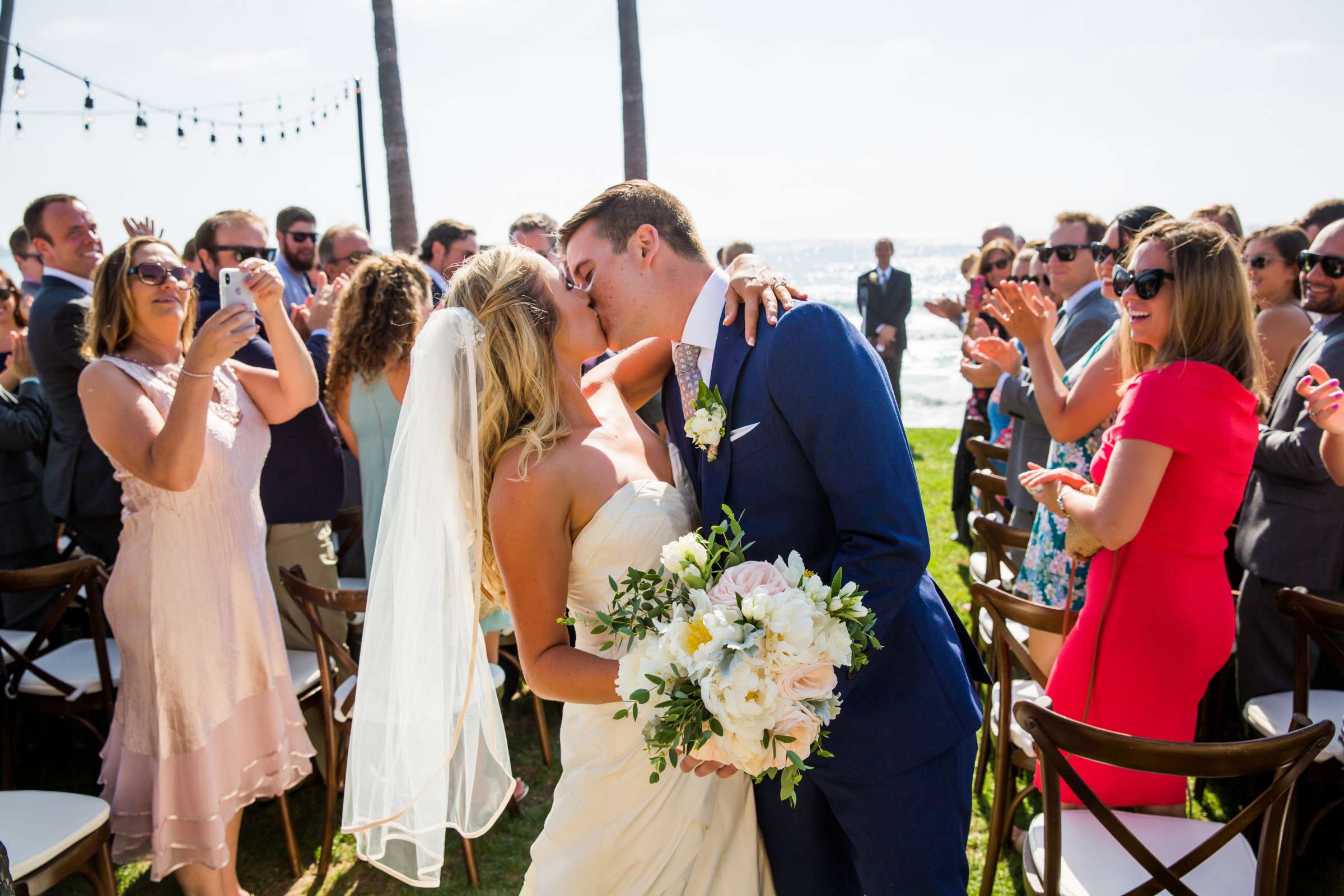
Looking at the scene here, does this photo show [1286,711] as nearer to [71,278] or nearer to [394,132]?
[71,278]

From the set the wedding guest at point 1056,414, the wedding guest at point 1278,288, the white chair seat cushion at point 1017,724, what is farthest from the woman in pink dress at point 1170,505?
the wedding guest at point 1278,288

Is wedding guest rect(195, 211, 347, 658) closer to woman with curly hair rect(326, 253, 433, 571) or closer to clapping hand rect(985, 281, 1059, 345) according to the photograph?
woman with curly hair rect(326, 253, 433, 571)

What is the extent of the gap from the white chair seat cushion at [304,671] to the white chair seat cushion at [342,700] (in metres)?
0.11

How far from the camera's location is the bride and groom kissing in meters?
2.17

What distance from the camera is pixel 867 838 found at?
7.43ft

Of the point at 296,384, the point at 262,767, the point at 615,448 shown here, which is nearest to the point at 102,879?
the point at 262,767

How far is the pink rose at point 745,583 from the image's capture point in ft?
5.73

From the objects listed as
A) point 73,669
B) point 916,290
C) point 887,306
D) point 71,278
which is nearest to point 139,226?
→ point 71,278

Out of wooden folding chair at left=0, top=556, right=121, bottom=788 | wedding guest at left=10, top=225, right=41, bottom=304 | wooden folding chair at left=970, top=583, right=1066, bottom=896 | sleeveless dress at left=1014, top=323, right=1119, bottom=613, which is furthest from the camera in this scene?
wedding guest at left=10, top=225, right=41, bottom=304

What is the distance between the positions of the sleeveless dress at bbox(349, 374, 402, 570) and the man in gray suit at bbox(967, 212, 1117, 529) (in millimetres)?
3064

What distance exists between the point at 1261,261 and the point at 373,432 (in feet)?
16.0

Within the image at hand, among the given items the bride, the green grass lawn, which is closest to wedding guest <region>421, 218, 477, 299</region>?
the green grass lawn

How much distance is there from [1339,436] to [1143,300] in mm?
1036

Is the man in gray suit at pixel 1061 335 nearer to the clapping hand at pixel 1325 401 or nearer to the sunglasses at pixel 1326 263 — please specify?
the sunglasses at pixel 1326 263
